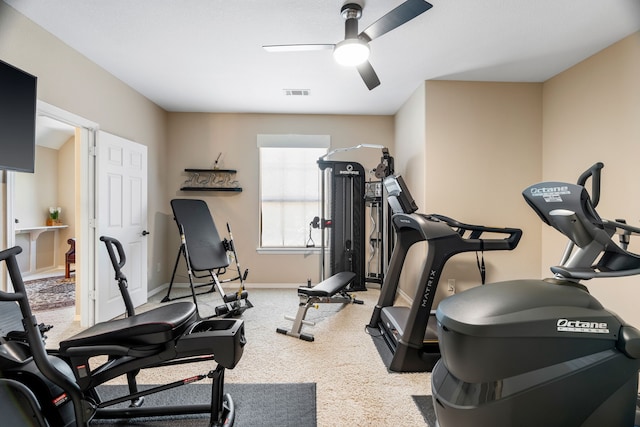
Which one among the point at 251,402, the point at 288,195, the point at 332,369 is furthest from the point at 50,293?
the point at 332,369

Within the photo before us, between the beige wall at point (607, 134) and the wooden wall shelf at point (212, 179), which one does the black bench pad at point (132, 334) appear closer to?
the wooden wall shelf at point (212, 179)

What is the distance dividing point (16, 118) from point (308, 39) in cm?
219

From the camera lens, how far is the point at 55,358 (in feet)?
4.90

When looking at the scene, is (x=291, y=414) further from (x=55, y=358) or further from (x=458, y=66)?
(x=458, y=66)

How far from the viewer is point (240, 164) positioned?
14.4 ft

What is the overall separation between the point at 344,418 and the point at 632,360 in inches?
52.0

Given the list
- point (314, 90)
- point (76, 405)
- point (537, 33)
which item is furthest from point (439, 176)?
point (76, 405)

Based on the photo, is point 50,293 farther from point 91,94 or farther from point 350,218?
point 350,218

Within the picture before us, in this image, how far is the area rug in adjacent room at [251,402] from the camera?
159 cm

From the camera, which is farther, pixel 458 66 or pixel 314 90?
pixel 314 90

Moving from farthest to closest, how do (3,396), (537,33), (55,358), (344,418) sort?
(537,33)
(344,418)
(55,358)
(3,396)

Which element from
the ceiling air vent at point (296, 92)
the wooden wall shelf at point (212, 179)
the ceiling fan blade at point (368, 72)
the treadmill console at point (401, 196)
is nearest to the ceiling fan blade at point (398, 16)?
the ceiling fan blade at point (368, 72)

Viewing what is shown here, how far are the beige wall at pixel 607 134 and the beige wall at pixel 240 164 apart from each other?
2.33 metres

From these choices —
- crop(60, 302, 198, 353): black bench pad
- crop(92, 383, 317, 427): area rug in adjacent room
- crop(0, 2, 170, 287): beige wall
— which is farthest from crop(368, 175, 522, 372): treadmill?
crop(0, 2, 170, 287): beige wall
